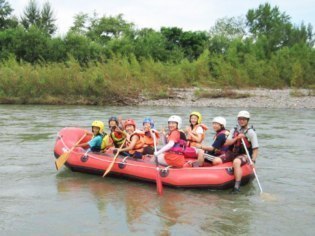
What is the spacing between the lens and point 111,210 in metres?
5.36

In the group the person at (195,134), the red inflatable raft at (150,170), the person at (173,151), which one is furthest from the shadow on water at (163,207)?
the person at (195,134)

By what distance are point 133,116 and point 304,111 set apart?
5768 millimetres

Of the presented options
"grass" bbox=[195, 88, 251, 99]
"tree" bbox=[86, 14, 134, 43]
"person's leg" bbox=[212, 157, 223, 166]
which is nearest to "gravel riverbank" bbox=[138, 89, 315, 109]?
"grass" bbox=[195, 88, 251, 99]

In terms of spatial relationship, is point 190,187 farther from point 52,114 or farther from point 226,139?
point 52,114

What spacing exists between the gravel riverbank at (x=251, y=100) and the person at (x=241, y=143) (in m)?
11.5

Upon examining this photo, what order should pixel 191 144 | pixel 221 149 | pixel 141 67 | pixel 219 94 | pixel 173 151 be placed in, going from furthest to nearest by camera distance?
1. pixel 141 67
2. pixel 219 94
3. pixel 191 144
4. pixel 221 149
5. pixel 173 151

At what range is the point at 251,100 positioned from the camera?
1844cm

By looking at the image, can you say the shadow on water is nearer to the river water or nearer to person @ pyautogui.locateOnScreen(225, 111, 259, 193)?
the river water

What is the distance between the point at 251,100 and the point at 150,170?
12.8 m

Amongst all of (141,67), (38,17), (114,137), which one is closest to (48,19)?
(38,17)

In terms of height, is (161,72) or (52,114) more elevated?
(161,72)

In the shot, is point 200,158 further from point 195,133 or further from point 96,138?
point 96,138

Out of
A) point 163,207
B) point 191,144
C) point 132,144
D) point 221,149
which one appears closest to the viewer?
point 163,207

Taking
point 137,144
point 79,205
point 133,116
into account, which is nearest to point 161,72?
point 133,116
